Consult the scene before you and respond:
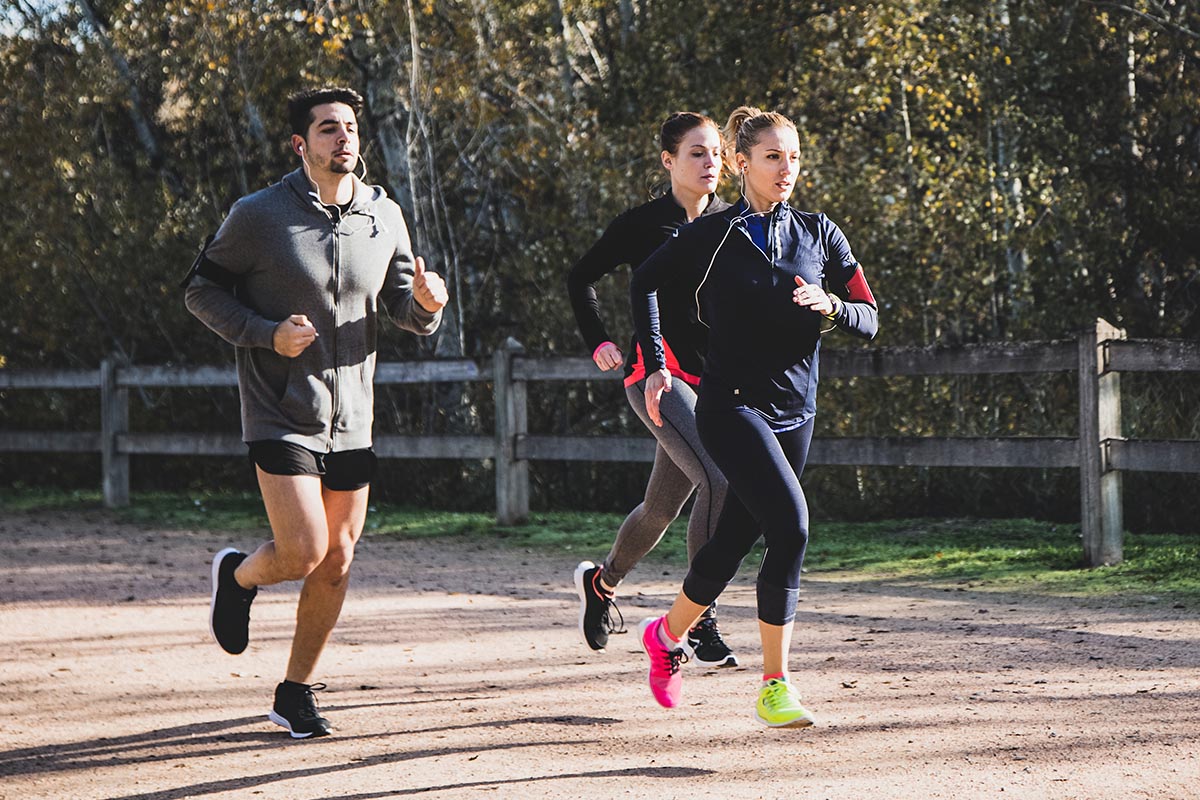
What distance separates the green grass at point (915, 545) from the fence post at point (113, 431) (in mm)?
231

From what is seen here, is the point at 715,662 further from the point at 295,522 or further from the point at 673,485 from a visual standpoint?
the point at 295,522

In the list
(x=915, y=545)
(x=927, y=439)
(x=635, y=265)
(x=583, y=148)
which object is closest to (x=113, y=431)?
(x=583, y=148)

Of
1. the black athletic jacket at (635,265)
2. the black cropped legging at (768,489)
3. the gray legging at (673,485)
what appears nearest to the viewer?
the black cropped legging at (768,489)

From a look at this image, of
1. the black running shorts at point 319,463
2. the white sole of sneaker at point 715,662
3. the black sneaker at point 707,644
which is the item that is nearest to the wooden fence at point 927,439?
the white sole of sneaker at point 715,662

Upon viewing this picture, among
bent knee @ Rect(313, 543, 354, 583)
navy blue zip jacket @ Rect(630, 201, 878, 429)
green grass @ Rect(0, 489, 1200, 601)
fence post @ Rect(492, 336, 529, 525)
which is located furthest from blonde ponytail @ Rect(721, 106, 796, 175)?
fence post @ Rect(492, 336, 529, 525)

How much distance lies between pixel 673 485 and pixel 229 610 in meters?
1.77

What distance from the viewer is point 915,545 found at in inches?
410

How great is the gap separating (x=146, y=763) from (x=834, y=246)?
9.11ft

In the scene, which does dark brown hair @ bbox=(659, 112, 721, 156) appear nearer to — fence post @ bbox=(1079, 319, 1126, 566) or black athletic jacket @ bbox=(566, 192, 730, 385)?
black athletic jacket @ bbox=(566, 192, 730, 385)

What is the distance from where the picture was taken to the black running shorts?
16.9 feet

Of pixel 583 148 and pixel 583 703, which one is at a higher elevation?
pixel 583 148

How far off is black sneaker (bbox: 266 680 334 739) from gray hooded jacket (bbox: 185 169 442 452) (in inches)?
33.3

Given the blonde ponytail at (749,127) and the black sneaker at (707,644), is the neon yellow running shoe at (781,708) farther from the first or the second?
the blonde ponytail at (749,127)

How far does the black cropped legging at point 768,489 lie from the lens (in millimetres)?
4848
